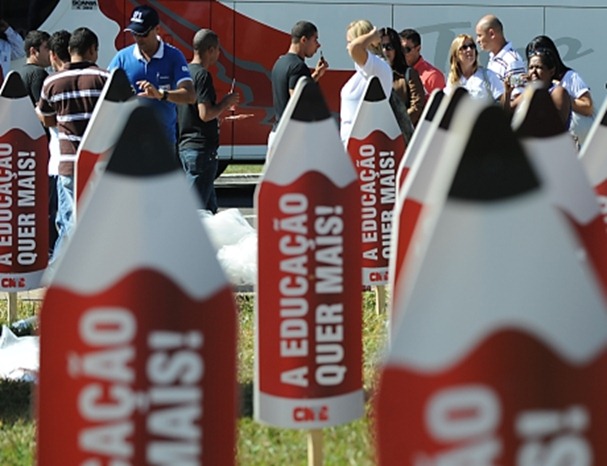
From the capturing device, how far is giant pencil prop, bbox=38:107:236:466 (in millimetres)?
2537

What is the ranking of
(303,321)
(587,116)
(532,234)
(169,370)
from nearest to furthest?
(532,234) → (169,370) → (303,321) → (587,116)

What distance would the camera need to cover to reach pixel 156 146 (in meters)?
2.64

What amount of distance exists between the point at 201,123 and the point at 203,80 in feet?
1.24

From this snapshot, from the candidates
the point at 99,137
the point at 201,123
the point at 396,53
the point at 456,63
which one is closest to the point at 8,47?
the point at 201,123

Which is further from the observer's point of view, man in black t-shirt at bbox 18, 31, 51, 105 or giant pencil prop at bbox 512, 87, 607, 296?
man in black t-shirt at bbox 18, 31, 51, 105

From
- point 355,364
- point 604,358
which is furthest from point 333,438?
point 604,358

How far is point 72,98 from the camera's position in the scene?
898 centimetres

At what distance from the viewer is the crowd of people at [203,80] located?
908 centimetres

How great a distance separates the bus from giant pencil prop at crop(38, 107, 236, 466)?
14215 mm

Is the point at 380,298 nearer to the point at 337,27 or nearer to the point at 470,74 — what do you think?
the point at 470,74

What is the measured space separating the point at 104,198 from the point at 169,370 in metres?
0.35

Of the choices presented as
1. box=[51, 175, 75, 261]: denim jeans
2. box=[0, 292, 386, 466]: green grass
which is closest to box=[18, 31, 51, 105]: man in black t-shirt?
box=[51, 175, 75, 261]: denim jeans

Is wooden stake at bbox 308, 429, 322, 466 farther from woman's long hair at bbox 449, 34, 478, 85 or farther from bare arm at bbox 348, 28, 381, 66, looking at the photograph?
woman's long hair at bbox 449, 34, 478, 85

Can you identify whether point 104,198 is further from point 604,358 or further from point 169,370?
point 604,358
